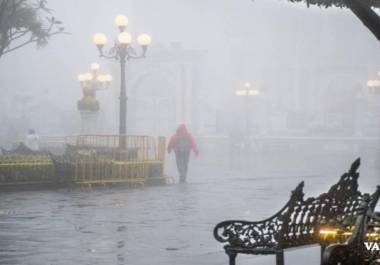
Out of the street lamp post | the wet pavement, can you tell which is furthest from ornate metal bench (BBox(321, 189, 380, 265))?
the street lamp post

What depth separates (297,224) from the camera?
656cm

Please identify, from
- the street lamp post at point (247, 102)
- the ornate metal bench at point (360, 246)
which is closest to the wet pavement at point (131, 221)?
the ornate metal bench at point (360, 246)

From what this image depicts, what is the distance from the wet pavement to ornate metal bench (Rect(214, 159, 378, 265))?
60.0 inches

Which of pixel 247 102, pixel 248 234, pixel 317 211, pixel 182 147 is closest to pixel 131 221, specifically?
pixel 248 234

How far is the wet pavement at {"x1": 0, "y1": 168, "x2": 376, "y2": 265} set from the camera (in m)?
8.78

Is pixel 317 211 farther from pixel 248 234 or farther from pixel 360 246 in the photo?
pixel 360 246

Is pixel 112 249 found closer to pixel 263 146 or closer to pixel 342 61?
pixel 263 146

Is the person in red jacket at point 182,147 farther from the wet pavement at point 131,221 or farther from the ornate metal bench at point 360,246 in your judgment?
the ornate metal bench at point 360,246

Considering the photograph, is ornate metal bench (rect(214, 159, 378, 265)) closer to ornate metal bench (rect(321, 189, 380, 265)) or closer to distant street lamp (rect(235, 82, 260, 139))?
ornate metal bench (rect(321, 189, 380, 265))

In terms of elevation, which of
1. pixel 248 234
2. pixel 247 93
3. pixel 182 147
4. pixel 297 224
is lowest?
pixel 248 234

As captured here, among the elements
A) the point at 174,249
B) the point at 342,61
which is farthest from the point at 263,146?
the point at 174,249

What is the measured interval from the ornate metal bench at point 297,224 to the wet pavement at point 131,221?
5.00 ft

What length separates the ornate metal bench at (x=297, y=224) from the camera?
6.41m

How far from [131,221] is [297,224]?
6034 millimetres
